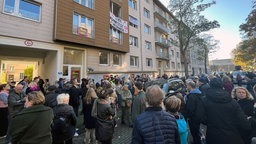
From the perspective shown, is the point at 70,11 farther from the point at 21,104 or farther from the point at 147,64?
the point at 147,64

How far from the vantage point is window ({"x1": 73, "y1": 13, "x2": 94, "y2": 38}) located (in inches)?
503

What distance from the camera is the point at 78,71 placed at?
541 inches

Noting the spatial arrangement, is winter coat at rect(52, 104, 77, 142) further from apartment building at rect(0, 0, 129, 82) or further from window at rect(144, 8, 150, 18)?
window at rect(144, 8, 150, 18)

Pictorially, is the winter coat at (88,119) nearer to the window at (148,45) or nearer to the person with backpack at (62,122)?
the person with backpack at (62,122)

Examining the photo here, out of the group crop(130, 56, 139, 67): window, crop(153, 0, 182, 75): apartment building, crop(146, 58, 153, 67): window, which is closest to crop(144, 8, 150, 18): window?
crop(153, 0, 182, 75): apartment building

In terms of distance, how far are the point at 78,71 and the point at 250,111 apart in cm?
1307

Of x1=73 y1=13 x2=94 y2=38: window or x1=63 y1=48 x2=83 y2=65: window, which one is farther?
x1=63 y1=48 x2=83 y2=65: window

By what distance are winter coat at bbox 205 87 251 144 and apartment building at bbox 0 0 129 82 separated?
1176cm

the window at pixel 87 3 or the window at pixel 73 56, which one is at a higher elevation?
the window at pixel 87 3

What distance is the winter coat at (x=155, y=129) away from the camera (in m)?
1.81

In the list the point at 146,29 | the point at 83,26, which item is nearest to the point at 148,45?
the point at 146,29

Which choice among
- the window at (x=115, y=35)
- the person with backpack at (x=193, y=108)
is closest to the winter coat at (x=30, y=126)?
the person with backpack at (x=193, y=108)

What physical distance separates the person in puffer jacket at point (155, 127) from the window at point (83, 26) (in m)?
12.5

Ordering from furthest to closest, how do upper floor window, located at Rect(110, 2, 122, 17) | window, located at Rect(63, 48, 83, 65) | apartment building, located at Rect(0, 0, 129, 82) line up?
upper floor window, located at Rect(110, 2, 122, 17)
window, located at Rect(63, 48, 83, 65)
apartment building, located at Rect(0, 0, 129, 82)
